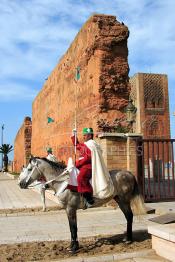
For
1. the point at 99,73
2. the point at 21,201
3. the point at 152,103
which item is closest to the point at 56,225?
the point at 21,201

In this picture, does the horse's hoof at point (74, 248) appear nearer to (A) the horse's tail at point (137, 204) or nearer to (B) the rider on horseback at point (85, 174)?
(B) the rider on horseback at point (85, 174)

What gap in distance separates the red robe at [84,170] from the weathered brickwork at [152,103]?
42.6 meters

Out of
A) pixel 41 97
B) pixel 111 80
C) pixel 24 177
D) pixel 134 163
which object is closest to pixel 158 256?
pixel 24 177

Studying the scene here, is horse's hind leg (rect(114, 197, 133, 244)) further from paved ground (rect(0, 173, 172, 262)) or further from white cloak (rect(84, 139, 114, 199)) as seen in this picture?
paved ground (rect(0, 173, 172, 262))

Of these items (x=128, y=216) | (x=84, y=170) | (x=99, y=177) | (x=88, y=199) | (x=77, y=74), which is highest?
(x=77, y=74)

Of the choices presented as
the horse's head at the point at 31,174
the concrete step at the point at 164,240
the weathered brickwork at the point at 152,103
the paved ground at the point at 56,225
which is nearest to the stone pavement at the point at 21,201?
the paved ground at the point at 56,225

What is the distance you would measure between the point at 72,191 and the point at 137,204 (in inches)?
46.7

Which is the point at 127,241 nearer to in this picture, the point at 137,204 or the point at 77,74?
the point at 137,204

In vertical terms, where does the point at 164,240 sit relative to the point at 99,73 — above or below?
below

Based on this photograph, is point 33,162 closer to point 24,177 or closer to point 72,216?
point 24,177

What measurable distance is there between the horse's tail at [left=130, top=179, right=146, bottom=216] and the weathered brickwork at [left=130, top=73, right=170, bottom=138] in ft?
138

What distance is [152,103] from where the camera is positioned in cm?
4944

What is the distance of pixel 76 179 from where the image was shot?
5.64 meters

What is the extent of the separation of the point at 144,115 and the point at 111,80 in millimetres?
38235
